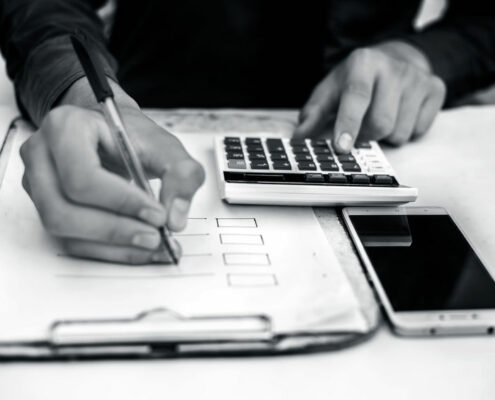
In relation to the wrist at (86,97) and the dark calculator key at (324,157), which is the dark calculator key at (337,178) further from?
the wrist at (86,97)

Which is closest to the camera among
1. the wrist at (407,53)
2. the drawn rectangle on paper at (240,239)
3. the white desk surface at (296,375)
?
the white desk surface at (296,375)

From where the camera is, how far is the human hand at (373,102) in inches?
21.5

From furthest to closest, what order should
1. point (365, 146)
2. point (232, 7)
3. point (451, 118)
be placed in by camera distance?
point (232, 7), point (451, 118), point (365, 146)

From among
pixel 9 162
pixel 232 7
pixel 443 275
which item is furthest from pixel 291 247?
pixel 232 7

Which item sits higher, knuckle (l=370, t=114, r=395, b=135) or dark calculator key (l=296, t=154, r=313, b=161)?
knuckle (l=370, t=114, r=395, b=135)

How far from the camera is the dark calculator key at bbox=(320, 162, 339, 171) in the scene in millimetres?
480

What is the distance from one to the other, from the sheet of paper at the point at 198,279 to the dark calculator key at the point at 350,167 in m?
0.08

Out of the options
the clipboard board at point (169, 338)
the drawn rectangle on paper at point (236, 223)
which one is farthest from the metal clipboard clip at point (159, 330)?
the drawn rectangle on paper at point (236, 223)

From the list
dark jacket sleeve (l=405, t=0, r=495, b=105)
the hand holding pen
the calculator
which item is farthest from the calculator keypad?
dark jacket sleeve (l=405, t=0, r=495, b=105)

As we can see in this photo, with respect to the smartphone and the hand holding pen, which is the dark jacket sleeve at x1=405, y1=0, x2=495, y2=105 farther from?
the hand holding pen

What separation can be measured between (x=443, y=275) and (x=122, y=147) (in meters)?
0.23

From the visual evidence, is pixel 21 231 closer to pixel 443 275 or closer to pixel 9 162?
pixel 9 162

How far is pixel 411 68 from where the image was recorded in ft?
2.00

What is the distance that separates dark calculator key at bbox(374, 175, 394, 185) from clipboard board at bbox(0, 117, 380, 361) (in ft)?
0.54
